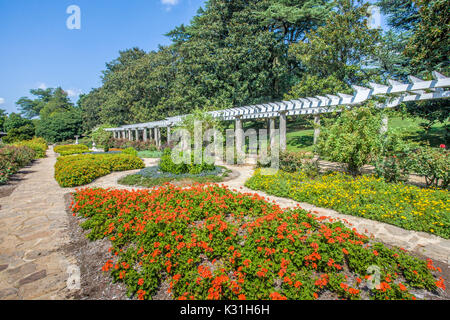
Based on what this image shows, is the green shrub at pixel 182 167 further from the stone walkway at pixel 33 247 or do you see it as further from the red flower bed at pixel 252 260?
the red flower bed at pixel 252 260

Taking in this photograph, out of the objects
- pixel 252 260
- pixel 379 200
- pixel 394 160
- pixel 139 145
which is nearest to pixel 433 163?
pixel 394 160

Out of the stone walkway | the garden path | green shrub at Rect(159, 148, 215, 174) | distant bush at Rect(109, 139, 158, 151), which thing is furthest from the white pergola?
distant bush at Rect(109, 139, 158, 151)

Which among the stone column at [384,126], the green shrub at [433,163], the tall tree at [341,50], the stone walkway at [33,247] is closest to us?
the stone walkway at [33,247]

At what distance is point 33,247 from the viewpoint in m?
3.59

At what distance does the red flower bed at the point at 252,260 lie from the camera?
2.24 metres

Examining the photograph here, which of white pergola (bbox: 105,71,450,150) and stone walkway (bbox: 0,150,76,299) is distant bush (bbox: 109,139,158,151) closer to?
white pergola (bbox: 105,71,450,150)

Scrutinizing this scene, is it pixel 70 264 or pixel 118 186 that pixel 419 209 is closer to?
pixel 70 264

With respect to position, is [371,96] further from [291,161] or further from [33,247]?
[33,247]

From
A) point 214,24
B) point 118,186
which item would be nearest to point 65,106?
point 214,24

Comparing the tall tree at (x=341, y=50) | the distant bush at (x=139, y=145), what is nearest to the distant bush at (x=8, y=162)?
the distant bush at (x=139, y=145)

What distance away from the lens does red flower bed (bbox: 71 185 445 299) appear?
2242mm

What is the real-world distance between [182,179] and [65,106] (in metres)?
62.6

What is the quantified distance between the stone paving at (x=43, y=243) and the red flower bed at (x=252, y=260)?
0.60 metres

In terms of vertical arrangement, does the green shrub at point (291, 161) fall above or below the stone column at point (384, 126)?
below
